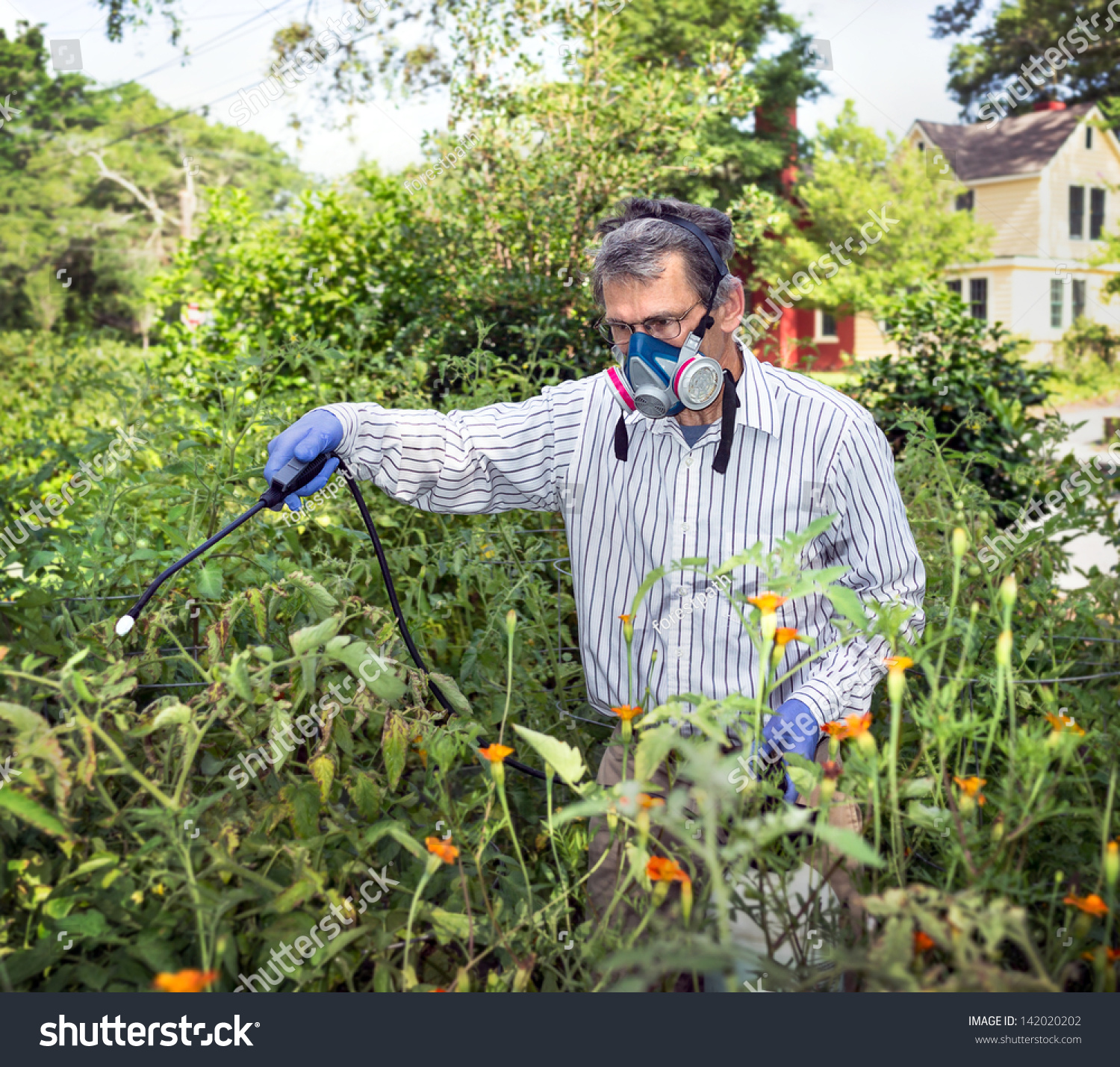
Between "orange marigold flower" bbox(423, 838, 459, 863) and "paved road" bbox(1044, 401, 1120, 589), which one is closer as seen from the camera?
"orange marigold flower" bbox(423, 838, 459, 863)

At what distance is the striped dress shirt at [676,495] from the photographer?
1.76 meters

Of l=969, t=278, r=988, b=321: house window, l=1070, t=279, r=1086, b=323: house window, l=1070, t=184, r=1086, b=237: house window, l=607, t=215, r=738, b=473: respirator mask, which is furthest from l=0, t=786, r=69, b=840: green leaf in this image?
l=1070, t=184, r=1086, b=237: house window

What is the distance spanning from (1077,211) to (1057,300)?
9.24 ft

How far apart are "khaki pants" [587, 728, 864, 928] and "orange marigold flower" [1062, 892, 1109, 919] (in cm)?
19

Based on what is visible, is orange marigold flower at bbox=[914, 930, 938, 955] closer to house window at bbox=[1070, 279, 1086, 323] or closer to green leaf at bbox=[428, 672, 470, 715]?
green leaf at bbox=[428, 672, 470, 715]

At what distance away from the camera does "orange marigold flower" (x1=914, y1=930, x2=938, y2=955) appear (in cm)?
86

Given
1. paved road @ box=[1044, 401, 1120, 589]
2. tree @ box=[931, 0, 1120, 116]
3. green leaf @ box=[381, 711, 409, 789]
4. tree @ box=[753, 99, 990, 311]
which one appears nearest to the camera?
green leaf @ box=[381, 711, 409, 789]

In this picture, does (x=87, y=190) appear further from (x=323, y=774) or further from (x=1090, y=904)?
(x=1090, y=904)

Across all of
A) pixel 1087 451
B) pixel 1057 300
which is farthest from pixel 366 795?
pixel 1057 300

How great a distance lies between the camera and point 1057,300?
86.7 feet

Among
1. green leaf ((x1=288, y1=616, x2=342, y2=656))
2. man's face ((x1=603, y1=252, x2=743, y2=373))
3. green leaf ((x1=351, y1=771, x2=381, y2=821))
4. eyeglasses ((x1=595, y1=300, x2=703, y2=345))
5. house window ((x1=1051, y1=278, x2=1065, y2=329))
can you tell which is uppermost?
house window ((x1=1051, y1=278, x2=1065, y2=329))

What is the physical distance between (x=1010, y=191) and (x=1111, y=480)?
26.5 meters

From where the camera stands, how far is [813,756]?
1.54m

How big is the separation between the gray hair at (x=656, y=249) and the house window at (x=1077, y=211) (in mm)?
29361
